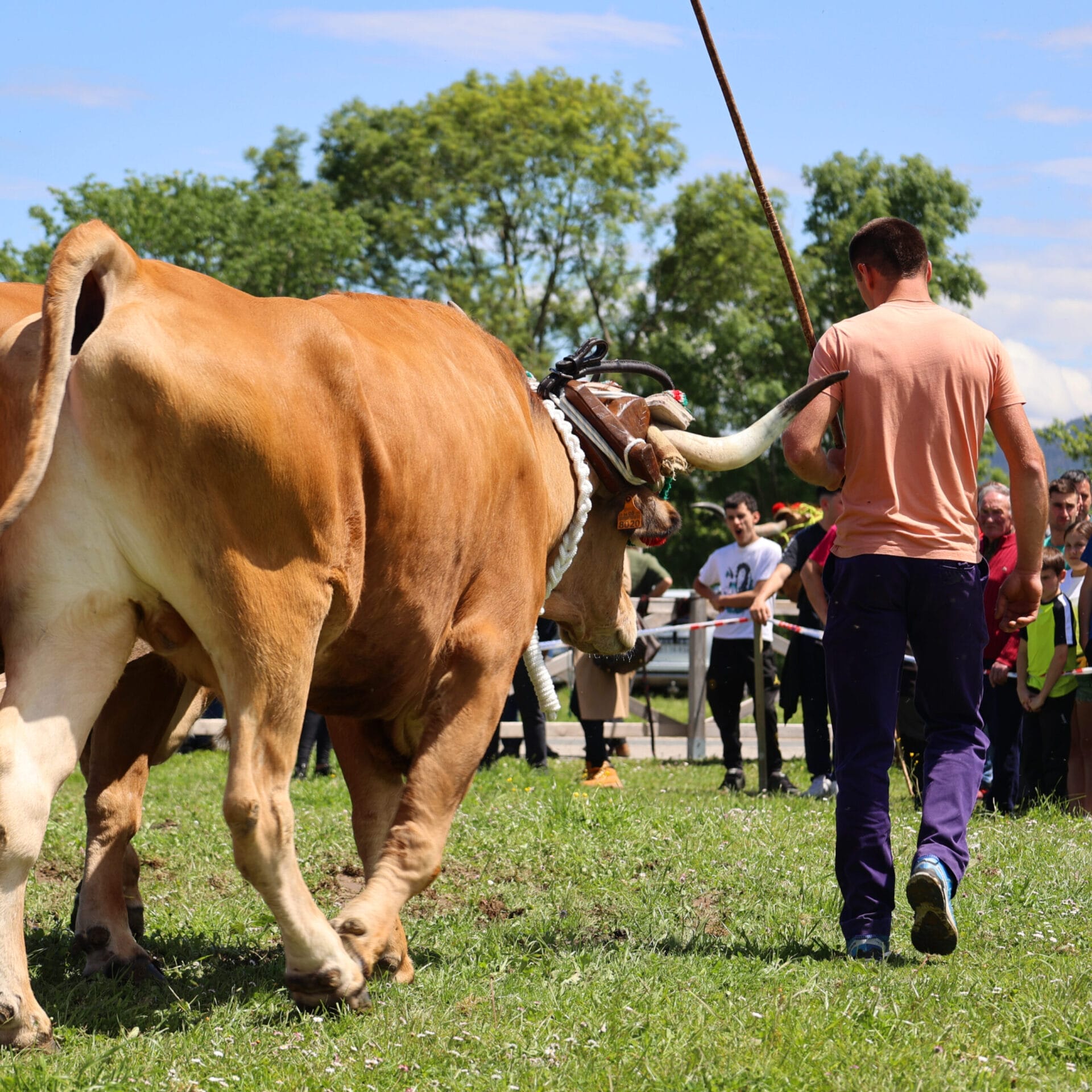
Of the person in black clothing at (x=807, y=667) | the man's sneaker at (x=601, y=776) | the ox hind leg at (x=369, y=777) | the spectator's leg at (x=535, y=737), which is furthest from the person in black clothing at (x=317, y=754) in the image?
the ox hind leg at (x=369, y=777)

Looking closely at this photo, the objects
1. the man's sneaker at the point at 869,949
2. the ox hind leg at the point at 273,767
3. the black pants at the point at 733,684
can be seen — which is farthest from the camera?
the black pants at the point at 733,684

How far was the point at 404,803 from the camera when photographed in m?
3.71

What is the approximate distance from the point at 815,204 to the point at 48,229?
836 inches

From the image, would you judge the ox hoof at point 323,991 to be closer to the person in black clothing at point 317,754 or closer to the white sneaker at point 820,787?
the white sneaker at point 820,787

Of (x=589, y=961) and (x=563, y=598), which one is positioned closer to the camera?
(x=589, y=961)

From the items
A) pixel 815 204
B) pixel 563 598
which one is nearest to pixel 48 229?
pixel 815 204

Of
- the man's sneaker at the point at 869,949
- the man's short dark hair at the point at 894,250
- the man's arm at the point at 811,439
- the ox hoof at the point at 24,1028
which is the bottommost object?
the man's sneaker at the point at 869,949

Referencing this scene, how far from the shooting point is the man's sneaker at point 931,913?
13.0 ft

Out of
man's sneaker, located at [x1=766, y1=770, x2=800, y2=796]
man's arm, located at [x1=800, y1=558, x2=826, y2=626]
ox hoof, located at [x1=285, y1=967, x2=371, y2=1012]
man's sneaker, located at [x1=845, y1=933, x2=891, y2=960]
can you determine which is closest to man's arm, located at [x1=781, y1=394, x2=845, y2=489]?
man's sneaker, located at [x1=845, y1=933, x2=891, y2=960]

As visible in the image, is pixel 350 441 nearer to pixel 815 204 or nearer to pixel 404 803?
pixel 404 803

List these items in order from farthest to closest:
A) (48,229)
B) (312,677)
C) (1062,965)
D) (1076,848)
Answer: (48,229), (1076,848), (1062,965), (312,677)

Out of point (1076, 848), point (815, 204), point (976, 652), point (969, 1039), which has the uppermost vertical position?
point (815, 204)

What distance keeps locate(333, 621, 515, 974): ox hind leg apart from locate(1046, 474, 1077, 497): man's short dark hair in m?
5.84

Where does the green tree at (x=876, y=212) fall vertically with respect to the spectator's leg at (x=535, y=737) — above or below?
above
